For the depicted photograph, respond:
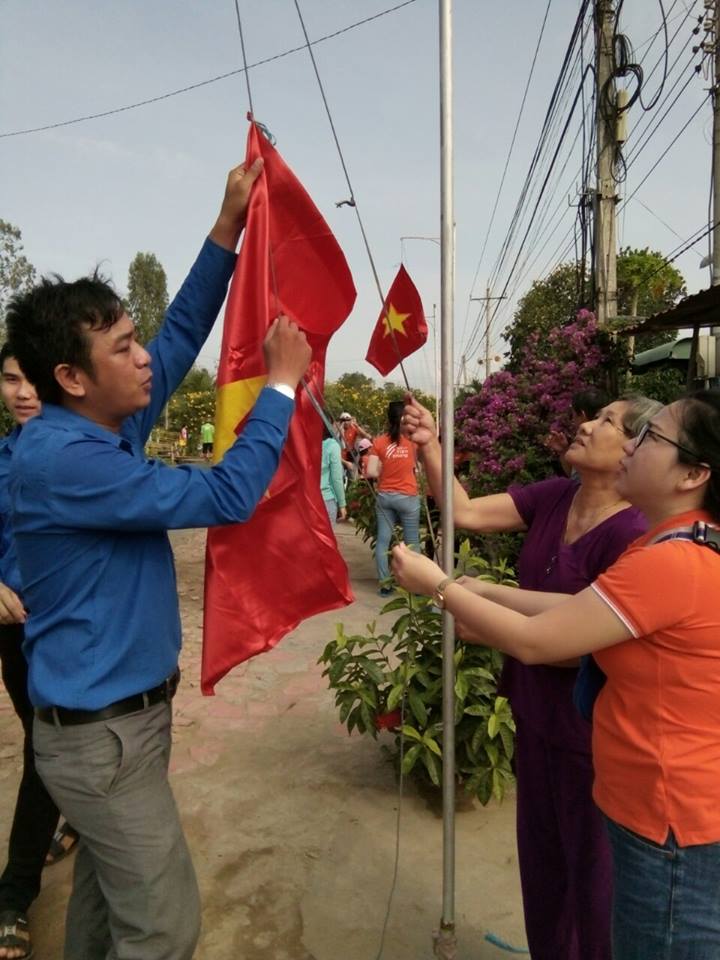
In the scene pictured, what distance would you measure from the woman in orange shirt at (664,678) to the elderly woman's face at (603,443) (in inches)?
18.6

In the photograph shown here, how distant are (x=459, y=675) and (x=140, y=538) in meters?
1.69

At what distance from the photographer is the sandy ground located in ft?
7.52

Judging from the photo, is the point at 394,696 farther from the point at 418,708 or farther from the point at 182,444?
the point at 182,444

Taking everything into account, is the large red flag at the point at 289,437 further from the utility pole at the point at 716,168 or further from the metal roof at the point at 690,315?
the utility pole at the point at 716,168

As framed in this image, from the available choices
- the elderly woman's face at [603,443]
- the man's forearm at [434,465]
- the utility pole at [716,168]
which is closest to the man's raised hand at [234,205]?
the man's forearm at [434,465]

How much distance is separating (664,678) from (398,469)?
204 inches

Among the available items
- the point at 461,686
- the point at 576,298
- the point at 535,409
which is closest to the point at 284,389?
the point at 461,686

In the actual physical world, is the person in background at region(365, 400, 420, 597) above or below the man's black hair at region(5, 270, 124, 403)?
below

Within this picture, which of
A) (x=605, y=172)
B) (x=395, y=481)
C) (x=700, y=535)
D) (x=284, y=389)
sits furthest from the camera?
(x=605, y=172)

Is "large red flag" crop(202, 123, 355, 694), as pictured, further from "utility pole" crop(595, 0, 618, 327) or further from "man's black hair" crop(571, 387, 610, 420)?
"utility pole" crop(595, 0, 618, 327)

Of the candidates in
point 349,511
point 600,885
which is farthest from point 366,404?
point 600,885

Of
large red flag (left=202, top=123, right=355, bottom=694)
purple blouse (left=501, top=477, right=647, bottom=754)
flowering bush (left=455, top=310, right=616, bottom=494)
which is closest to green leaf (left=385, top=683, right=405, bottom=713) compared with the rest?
purple blouse (left=501, top=477, right=647, bottom=754)

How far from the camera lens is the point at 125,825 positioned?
1490 millimetres

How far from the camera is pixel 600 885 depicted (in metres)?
1.75
